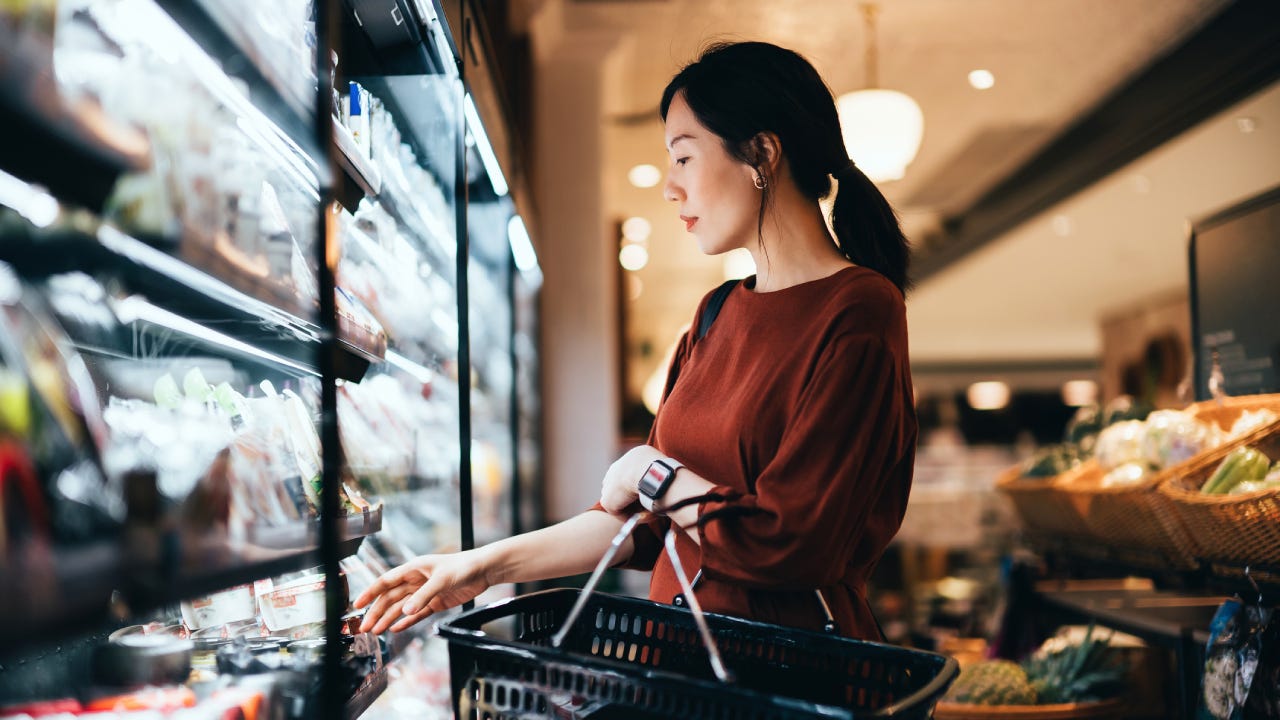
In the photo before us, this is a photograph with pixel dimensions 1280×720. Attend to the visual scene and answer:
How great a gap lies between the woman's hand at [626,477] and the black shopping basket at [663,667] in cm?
13

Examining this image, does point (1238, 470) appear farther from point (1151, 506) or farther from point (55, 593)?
point (55, 593)

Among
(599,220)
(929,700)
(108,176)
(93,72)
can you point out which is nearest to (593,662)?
(929,700)

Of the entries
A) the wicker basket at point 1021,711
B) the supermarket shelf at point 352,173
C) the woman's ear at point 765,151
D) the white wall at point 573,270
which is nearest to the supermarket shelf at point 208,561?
the supermarket shelf at point 352,173

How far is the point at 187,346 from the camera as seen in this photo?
1.20 meters

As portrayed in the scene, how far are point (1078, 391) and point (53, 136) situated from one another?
22427mm

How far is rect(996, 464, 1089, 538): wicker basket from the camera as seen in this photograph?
9.29 feet

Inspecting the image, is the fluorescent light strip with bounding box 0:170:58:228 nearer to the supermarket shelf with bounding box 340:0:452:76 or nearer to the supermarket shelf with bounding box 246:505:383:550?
the supermarket shelf with bounding box 246:505:383:550

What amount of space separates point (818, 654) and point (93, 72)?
93 centimetres

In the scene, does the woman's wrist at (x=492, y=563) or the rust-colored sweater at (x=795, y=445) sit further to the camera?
the woman's wrist at (x=492, y=563)

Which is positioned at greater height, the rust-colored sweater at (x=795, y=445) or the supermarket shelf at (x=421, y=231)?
the supermarket shelf at (x=421, y=231)

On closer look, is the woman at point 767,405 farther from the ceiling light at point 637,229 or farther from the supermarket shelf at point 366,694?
the ceiling light at point 637,229

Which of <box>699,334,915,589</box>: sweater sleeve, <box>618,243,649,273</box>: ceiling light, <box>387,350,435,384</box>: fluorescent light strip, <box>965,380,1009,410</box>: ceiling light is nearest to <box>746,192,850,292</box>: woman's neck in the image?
<box>699,334,915,589</box>: sweater sleeve

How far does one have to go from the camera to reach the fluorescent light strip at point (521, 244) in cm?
287

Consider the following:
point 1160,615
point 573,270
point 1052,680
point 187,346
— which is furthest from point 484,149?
point 573,270
